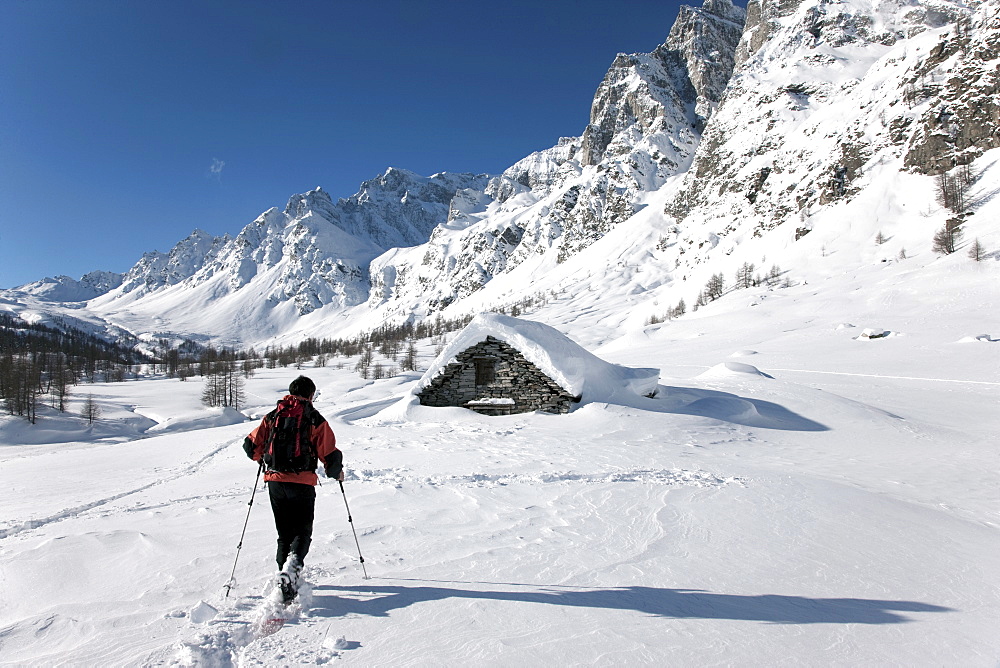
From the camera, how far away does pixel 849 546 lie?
5.39 m

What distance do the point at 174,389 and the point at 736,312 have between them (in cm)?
7334

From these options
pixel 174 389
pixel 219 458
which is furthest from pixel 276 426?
pixel 174 389

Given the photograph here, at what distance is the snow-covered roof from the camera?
47.0ft

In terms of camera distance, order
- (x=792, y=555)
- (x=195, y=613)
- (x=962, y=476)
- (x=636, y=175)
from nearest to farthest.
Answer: (x=195, y=613) → (x=792, y=555) → (x=962, y=476) → (x=636, y=175)

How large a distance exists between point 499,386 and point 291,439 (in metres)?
11.1

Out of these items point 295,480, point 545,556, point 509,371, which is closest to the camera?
point 295,480

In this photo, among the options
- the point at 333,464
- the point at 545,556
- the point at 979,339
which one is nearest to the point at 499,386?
the point at 545,556

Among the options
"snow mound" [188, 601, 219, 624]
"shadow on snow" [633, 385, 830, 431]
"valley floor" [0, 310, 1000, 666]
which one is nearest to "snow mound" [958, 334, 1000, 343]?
"valley floor" [0, 310, 1000, 666]

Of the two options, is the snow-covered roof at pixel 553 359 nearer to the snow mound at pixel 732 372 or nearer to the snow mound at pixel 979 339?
the snow mound at pixel 732 372

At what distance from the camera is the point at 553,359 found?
14383 millimetres

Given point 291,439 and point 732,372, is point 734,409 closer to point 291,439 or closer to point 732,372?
point 732,372

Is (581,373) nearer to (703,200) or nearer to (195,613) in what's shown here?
(195,613)

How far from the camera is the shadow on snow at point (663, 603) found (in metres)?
3.66

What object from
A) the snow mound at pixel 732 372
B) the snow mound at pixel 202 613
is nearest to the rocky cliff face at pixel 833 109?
the snow mound at pixel 732 372
